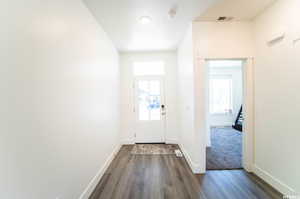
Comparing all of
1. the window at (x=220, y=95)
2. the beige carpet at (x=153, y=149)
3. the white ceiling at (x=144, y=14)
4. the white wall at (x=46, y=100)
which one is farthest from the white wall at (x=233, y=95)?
the white wall at (x=46, y=100)

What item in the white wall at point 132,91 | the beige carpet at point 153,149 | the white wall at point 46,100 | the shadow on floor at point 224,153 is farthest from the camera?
the white wall at point 132,91

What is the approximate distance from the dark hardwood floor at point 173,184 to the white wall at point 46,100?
0.47 meters

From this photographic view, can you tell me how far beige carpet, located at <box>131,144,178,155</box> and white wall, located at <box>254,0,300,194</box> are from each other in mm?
1841

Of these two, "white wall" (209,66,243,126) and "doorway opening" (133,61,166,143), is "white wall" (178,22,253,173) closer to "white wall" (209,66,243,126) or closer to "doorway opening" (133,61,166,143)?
"doorway opening" (133,61,166,143)

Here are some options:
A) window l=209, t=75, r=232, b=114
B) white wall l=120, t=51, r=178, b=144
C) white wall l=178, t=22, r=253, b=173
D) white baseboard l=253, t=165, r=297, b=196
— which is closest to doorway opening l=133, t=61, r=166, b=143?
white wall l=120, t=51, r=178, b=144

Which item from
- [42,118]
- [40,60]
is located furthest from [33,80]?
[42,118]

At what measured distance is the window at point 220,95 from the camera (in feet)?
21.5

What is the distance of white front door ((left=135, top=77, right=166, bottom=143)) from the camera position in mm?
4316

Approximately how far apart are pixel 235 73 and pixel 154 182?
20.2 ft

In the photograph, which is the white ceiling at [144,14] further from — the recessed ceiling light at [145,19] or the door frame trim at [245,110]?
the door frame trim at [245,110]

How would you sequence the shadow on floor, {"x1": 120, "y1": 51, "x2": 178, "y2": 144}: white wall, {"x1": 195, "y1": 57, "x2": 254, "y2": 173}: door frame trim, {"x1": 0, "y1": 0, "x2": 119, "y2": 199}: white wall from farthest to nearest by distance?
{"x1": 120, "y1": 51, "x2": 178, "y2": 144}: white wall, the shadow on floor, {"x1": 195, "y1": 57, "x2": 254, "y2": 173}: door frame trim, {"x1": 0, "y1": 0, "x2": 119, "y2": 199}: white wall

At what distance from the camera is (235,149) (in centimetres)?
373

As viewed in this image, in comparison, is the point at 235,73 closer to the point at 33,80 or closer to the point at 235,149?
the point at 235,149

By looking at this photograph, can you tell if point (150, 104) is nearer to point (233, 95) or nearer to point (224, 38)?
point (224, 38)
